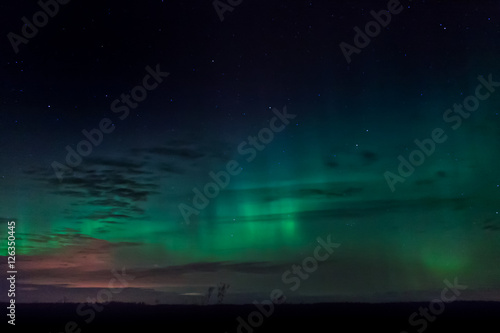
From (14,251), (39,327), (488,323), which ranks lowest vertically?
(488,323)

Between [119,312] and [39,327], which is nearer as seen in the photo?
[39,327]

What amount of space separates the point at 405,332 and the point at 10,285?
11.0m

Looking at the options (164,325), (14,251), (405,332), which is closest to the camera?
(14,251)

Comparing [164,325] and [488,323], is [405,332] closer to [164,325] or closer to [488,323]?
[488,323]

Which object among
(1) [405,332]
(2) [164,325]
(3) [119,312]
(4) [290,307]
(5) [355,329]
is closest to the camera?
(1) [405,332]

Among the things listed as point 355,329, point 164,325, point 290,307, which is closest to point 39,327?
point 164,325

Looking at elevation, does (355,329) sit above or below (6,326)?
below

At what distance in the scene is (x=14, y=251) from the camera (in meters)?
11.4

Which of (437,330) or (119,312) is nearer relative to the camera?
(437,330)

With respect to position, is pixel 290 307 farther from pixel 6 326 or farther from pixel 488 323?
pixel 6 326

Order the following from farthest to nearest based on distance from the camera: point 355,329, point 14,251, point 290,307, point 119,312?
point 290,307, point 119,312, point 355,329, point 14,251

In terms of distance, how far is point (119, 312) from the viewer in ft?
76.4

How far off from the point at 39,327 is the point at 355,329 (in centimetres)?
999

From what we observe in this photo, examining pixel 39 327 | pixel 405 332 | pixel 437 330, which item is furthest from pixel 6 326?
pixel 437 330
